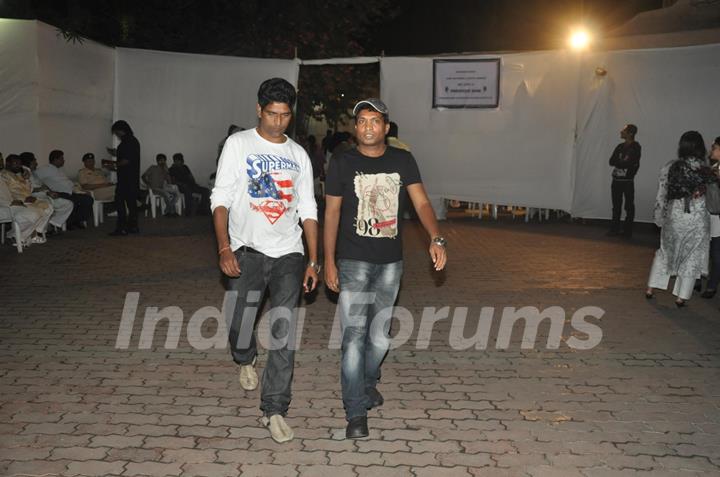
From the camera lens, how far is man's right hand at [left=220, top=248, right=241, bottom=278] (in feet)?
15.8

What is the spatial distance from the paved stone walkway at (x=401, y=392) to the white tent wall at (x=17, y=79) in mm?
4475

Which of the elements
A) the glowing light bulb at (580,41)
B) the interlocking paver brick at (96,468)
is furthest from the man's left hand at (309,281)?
the glowing light bulb at (580,41)

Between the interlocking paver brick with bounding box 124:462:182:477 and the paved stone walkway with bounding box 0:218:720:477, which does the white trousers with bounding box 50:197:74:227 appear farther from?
the interlocking paver brick with bounding box 124:462:182:477

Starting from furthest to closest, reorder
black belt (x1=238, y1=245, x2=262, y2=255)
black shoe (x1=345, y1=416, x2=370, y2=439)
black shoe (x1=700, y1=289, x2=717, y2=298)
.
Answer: black shoe (x1=700, y1=289, x2=717, y2=298) < black belt (x1=238, y1=245, x2=262, y2=255) < black shoe (x1=345, y1=416, x2=370, y2=439)

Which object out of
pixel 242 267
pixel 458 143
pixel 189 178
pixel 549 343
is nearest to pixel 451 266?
pixel 549 343

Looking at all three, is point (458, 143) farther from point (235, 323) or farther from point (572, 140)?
point (235, 323)

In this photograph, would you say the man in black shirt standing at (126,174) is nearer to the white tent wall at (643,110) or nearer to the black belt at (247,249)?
the white tent wall at (643,110)

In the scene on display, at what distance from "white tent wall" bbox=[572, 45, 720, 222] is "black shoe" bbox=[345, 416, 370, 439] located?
454 inches

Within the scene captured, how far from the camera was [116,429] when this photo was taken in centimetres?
494

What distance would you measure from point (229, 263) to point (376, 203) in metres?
0.91

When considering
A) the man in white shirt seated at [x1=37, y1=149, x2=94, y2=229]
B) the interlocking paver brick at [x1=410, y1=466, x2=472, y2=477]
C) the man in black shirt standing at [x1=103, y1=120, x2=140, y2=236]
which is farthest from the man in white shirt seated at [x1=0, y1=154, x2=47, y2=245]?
the interlocking paver brick at [x1=410, y1=466, x2=472, y2=477]

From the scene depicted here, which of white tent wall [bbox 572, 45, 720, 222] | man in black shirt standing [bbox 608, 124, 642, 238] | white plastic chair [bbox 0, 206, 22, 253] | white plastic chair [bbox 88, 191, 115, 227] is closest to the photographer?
white plastic chair [bbox 0, 206, 22, 253]

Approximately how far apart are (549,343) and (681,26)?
11340mm

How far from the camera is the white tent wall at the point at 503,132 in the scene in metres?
15.6
